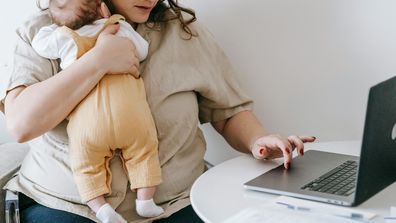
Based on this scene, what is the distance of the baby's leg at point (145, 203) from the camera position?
130 centimetres

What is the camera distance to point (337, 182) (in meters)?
1.11

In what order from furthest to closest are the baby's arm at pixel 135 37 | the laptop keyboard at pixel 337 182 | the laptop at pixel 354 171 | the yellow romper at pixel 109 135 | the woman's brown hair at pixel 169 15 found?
the woman's brown hair at pixel 169 15 → the baby's arm at pixel 135 37 → the yellow romper at pixel 109 135 → the laptop keyboard at pixel 337 182 → the laptop at pixel 354 171

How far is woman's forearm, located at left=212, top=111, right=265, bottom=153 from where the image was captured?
147 cm

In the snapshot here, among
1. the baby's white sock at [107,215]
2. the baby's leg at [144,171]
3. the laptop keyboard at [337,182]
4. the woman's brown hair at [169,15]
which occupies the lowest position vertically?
the baby's white sock at [107,215]

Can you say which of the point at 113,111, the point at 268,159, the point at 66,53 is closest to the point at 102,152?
the point at 113,111

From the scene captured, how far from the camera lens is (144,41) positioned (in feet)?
4.70

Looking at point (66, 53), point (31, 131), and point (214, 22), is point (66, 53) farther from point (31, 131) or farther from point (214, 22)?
point (214, 22)

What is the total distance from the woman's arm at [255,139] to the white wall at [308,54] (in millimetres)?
206

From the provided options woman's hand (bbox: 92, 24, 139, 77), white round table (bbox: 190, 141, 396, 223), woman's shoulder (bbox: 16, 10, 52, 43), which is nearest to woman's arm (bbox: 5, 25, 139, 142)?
woman's hand (bbox: 92, 24, 139, 77)

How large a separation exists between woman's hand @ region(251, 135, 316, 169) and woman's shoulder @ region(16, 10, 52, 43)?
0.59 m

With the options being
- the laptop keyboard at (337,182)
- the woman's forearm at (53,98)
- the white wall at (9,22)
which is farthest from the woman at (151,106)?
the white wall at (9,22)

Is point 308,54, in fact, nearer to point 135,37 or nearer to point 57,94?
point 135,37

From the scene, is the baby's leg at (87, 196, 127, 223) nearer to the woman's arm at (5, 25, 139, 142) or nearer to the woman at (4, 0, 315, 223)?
the woman at (4, 0, 315, 223)

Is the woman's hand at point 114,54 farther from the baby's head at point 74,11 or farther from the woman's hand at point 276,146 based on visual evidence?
the woman's hand at point 276,146
